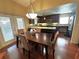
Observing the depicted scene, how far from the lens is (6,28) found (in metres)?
5.01

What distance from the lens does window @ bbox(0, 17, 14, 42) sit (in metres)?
4.69

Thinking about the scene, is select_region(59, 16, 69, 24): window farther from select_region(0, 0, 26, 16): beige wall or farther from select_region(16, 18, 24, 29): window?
select_region(16, 18, 24, 29): window

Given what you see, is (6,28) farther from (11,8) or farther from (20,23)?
(20,23)

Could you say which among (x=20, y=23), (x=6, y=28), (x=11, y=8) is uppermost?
(x=11, y=8)

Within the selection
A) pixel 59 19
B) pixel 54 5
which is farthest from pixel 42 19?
pixel 54 5

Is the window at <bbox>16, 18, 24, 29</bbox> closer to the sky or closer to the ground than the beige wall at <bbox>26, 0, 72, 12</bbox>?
closer to the ground

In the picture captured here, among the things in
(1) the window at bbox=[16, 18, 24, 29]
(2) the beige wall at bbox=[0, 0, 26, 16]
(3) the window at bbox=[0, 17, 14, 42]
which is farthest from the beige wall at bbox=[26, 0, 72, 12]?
(3) the window at bbox=[0, 17, 14, 42]

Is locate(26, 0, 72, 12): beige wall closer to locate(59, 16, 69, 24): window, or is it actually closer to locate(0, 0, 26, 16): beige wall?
locate(0, 0, 26, 16): beige wall

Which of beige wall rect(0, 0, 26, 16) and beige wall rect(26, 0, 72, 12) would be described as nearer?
beige wall rect(0, 0, 26, 16)

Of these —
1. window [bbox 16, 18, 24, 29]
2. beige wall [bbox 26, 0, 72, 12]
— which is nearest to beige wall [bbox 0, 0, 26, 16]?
window [bbox 16, 18, 24, 29]

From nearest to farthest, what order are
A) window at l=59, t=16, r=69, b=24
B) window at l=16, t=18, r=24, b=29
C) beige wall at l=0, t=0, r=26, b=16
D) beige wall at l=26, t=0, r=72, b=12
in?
beige wall at l=0, t=0, r=26, b=16 < beige wall at l=26, t=0, r=72, b=12 < window at l=16, t=18, r=24, b=29 < window at l=59, t=16, r=69, b=24

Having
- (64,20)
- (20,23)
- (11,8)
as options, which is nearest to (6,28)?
(11,8)

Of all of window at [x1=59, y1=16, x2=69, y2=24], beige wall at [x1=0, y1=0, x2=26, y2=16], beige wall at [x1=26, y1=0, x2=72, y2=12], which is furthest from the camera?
window at [x1=59, y1=16, x2=69, y2=24]

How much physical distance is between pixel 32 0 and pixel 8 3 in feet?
6.43
